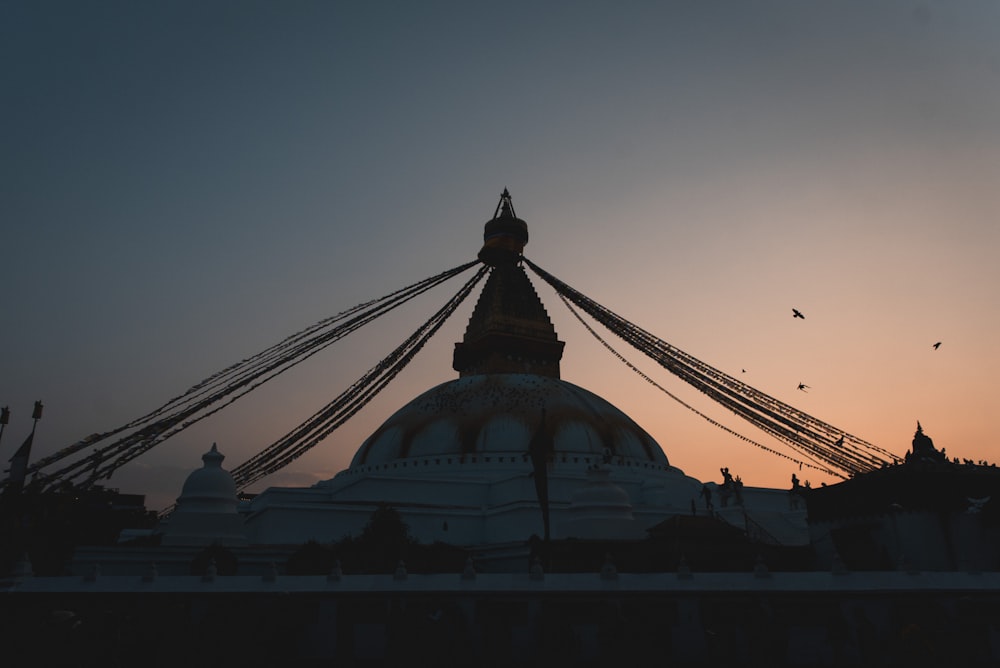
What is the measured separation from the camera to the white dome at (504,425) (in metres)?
28.4

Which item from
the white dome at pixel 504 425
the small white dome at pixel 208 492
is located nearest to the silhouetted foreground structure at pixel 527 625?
the small white dome at pixel 208 492

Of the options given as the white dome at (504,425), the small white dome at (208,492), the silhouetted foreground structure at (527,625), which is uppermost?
the white dome at (504,425)

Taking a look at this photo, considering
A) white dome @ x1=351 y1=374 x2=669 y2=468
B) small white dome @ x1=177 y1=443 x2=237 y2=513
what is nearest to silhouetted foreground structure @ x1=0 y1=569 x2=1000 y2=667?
small white dome @ x1=177 y1=443 x2=237 y2=513

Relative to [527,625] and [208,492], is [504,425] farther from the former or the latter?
[527,625]

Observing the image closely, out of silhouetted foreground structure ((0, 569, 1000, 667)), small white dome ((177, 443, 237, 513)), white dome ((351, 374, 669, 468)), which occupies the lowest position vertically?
silhouetted foreground structure ((0, 569, 1000, 667))

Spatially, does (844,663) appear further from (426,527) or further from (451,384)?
(451,384)

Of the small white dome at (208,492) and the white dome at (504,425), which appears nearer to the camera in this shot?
the small white dome at (208,492)

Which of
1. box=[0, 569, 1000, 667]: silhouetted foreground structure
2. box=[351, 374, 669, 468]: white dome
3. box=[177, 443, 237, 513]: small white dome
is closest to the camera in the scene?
box=[0, 569, 1000, 667]: silhouetted foreground structure

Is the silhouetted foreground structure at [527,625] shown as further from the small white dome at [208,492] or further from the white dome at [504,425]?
the white dome at [504,425]

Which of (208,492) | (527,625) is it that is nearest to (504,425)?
(208,492)

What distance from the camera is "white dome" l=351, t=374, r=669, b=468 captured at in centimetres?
2836

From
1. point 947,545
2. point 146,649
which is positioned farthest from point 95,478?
point 947,545

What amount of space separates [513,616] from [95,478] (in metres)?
12.2

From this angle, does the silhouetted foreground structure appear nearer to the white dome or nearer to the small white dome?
the small white dome
